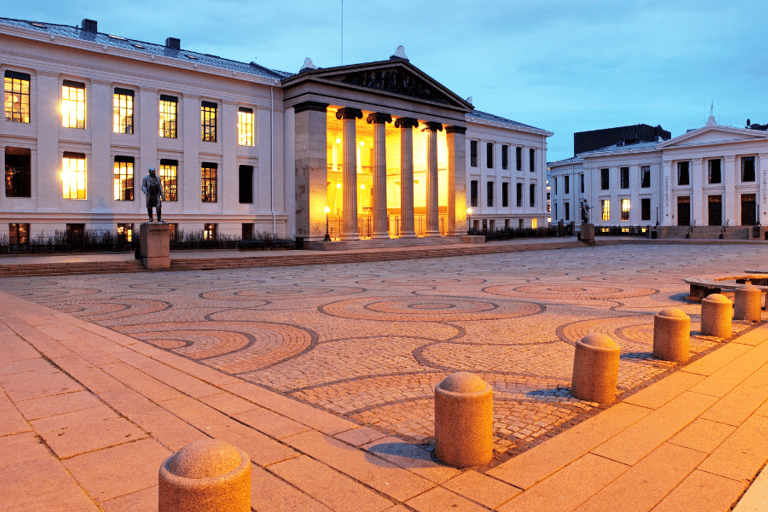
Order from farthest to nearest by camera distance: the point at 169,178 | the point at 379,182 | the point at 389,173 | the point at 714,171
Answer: the point at 714,171 < the point at 389,173 < the point at 379,182 < the point at 169,178

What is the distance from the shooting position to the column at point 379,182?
139 ft

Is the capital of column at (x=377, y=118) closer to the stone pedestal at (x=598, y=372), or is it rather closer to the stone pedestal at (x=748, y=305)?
the stone pedestal at (x=748, y=305)

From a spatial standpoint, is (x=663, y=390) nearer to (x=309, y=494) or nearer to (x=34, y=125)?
(x=309, y=494)

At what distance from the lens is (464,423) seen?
4453 mm

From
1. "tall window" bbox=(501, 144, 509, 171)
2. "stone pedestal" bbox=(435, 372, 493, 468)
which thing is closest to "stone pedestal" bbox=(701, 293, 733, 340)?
"stone pedestal" bbox=(435, 372, 493, 468)

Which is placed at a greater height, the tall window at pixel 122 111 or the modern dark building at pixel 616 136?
the modern dark building at pixel 616 136

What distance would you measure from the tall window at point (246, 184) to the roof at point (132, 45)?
6.84 m

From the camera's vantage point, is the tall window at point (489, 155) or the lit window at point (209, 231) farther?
the tall window at point (489, 155)

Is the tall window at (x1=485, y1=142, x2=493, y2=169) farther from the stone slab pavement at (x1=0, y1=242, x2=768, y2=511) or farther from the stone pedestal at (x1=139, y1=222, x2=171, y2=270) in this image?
the stone slab pavement at (x1=0, y1=242, x2=768, y2=511)

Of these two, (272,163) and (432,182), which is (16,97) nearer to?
(272,163)

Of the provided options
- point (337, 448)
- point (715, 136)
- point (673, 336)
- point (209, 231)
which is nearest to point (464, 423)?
point (337, 448)

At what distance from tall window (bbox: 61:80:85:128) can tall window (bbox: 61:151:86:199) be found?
1864 mm

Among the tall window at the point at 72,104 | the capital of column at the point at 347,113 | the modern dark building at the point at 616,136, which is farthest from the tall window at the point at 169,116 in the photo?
the modern dark building at the point at 616,136

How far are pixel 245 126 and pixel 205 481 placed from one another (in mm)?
40597
